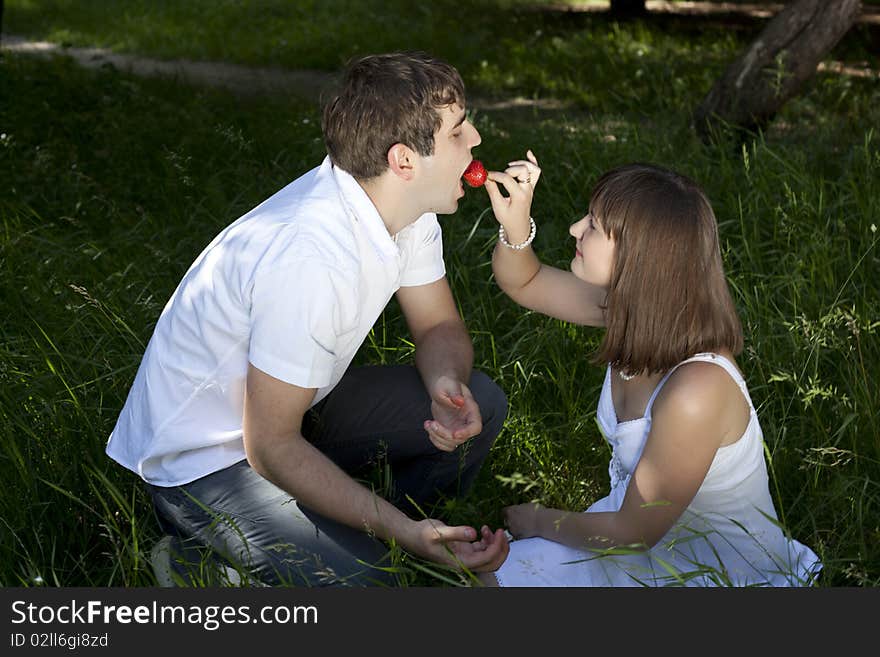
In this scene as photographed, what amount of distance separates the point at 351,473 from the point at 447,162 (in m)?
1.02

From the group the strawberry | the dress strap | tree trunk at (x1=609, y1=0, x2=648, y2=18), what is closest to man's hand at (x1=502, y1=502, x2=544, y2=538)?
the dress strap

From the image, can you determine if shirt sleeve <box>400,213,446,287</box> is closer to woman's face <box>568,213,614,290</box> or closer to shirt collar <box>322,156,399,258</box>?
shirt collar <box>322,156,399,258</box>

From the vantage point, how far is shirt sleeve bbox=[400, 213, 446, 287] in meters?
3.14

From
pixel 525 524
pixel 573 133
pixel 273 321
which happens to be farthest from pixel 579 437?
pixel 573 133

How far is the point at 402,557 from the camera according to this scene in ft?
8.87

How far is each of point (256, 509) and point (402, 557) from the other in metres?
0.38

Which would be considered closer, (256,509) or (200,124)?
(256,509)

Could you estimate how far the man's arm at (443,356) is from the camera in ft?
9.44

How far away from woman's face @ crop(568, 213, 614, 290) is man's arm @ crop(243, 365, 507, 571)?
660mm

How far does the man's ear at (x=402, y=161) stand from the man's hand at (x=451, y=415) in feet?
1.89

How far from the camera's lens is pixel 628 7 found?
1256 centimetres

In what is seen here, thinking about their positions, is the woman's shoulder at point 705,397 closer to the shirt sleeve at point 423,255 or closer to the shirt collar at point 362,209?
the shirt collar at point 362,209

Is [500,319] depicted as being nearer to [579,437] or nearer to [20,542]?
→ [579,437]

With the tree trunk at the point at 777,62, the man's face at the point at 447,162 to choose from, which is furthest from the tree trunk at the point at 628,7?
the man's face at the point at 447,162
